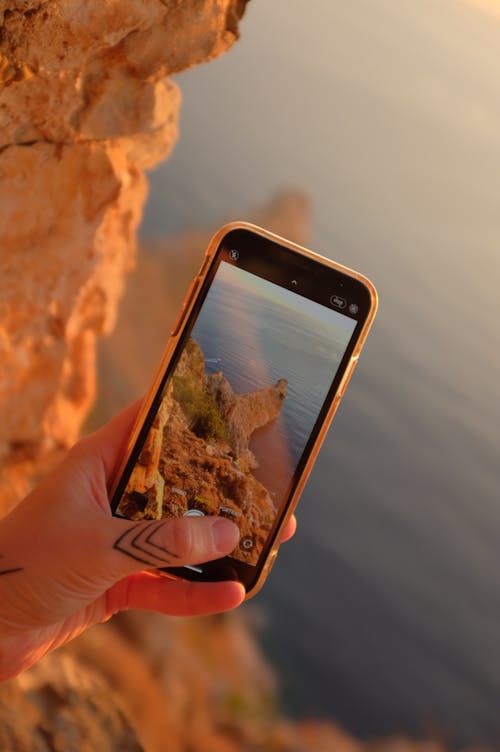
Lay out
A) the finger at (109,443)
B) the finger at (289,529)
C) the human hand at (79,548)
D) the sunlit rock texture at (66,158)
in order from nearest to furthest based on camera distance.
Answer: the sunlit rock texture at (66,158) → the human hand at (79,548) → the finger at (109,443) → the finger at (289,529)

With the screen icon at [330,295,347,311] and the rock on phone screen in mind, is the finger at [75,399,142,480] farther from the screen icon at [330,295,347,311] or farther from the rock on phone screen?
the screen icon at [330,295,347,311]

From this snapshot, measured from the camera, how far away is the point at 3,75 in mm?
1577

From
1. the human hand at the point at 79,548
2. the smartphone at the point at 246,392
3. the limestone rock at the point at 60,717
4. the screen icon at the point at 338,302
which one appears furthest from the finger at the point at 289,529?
the limestone rock at the point at 60,717

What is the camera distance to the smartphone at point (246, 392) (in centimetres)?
204

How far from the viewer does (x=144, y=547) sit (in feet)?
6.04

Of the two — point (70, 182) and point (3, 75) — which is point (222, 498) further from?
point (3, 75)

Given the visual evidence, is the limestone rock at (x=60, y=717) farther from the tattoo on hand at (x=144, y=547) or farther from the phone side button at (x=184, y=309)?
the phone side button at (x=184, y=309)

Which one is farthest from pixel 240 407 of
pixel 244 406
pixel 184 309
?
pixel 184 309

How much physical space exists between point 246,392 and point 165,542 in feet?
1.51

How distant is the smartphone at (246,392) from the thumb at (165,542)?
0.12m

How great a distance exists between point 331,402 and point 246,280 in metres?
0.42

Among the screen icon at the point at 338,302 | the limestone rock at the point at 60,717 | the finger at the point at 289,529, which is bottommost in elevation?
the limestone rock at the point at 60,717

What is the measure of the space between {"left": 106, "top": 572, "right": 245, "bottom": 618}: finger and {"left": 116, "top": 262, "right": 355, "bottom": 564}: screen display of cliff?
111mm

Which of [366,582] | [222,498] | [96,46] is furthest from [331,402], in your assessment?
[366,582]
